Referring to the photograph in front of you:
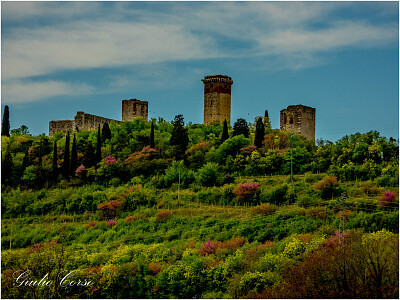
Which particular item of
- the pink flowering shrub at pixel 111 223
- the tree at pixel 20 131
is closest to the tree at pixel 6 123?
the tree at pixel 20 131

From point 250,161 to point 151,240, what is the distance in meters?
12.6

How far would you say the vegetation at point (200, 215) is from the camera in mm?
23922

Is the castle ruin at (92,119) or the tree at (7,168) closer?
the tree at (7,168)

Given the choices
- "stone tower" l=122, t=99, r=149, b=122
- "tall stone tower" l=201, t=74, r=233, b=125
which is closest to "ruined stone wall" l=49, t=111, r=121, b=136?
"stone tower" l=122, t=99, r=149, b=122

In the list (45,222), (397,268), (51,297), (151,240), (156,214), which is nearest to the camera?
(397,268)

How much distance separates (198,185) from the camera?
39875mm

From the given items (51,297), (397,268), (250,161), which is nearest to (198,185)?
(250,161)

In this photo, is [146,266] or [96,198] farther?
[96,198]

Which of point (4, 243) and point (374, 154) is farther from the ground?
point (374, 154)

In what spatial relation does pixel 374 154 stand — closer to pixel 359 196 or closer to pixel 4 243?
pixel 359 196

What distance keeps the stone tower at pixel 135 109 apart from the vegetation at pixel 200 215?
23.3ft

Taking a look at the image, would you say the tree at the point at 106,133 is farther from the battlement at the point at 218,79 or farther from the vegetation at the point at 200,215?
the battlement at the point at 218,79

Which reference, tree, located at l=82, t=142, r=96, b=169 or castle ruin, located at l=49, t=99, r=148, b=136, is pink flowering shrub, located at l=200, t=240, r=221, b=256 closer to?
tree, located at l=82, t=142, r=96, b=169

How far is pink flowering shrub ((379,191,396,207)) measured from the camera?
2995 centimetres
